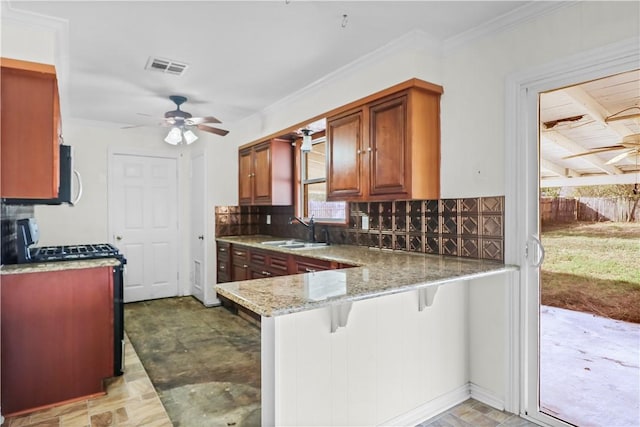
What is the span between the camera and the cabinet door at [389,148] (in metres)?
2.60

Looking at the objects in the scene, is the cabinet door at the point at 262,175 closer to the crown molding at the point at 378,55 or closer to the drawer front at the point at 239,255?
the drawer front at the point at 239,255

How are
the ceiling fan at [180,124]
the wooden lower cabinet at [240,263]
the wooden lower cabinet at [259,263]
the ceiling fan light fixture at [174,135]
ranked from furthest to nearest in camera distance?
the wooden lower cabinet at [240,263] → the ceiling fan light fixture at [174,135] → the ceiling fan at [180,124] → the wooden lower cabinet at [259,263]

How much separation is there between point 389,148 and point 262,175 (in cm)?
215

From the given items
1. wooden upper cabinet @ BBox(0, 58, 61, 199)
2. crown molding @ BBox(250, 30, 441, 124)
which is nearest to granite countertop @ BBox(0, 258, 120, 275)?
wooden upper cabinet @ BBox(0, 58, 61, 199)

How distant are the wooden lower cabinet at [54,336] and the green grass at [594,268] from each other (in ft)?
9.37

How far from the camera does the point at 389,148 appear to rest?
272 cm

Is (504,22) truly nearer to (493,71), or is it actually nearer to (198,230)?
(493,71)

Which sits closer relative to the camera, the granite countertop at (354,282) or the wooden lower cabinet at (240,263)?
the granite countertop at (354,282)

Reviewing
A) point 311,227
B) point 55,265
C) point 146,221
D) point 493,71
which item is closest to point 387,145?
point 493,71

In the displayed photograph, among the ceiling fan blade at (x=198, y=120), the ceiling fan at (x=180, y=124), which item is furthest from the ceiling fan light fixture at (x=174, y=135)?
the ceiling fan blade at (x=198, y=120)

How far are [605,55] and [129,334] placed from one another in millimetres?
4382

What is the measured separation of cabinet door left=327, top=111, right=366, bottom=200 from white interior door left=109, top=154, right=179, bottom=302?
307 centimetres

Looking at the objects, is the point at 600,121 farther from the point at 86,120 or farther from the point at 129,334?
the point at 86,120

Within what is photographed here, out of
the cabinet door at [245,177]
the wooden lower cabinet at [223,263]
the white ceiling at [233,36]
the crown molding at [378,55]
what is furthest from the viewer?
the cabinet door at [245,177]
